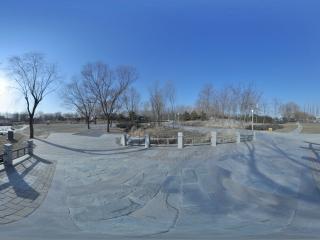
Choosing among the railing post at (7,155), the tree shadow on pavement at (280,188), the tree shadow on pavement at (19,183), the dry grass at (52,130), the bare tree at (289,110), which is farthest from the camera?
the bare tree at (289,110)

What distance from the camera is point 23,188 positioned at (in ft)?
31.4

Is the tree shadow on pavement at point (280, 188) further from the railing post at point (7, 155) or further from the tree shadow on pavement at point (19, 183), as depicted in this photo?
the railing post at point (7, 155)

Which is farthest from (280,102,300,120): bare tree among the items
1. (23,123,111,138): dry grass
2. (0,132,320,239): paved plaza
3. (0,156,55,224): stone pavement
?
(0,156,55,224): stone pavement

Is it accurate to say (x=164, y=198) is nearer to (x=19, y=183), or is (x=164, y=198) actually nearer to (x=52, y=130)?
(x=19, y=183)

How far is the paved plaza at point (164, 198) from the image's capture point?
6285mm

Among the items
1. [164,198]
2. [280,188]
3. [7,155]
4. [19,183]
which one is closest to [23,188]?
[19,183]

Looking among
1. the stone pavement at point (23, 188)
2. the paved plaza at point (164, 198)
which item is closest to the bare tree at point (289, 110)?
the paved plaza at point (164, 198)

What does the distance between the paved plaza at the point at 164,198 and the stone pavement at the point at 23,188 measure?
1.0 inches

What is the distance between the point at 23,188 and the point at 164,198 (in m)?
4.97

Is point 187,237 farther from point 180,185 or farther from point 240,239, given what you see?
point 180,185

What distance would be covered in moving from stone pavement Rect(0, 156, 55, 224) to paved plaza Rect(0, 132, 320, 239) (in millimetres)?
27

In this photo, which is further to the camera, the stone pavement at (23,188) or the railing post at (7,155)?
the railing post at (7,155)

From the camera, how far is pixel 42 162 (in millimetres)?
14266

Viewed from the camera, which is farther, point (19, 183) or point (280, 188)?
point (19, 183)
